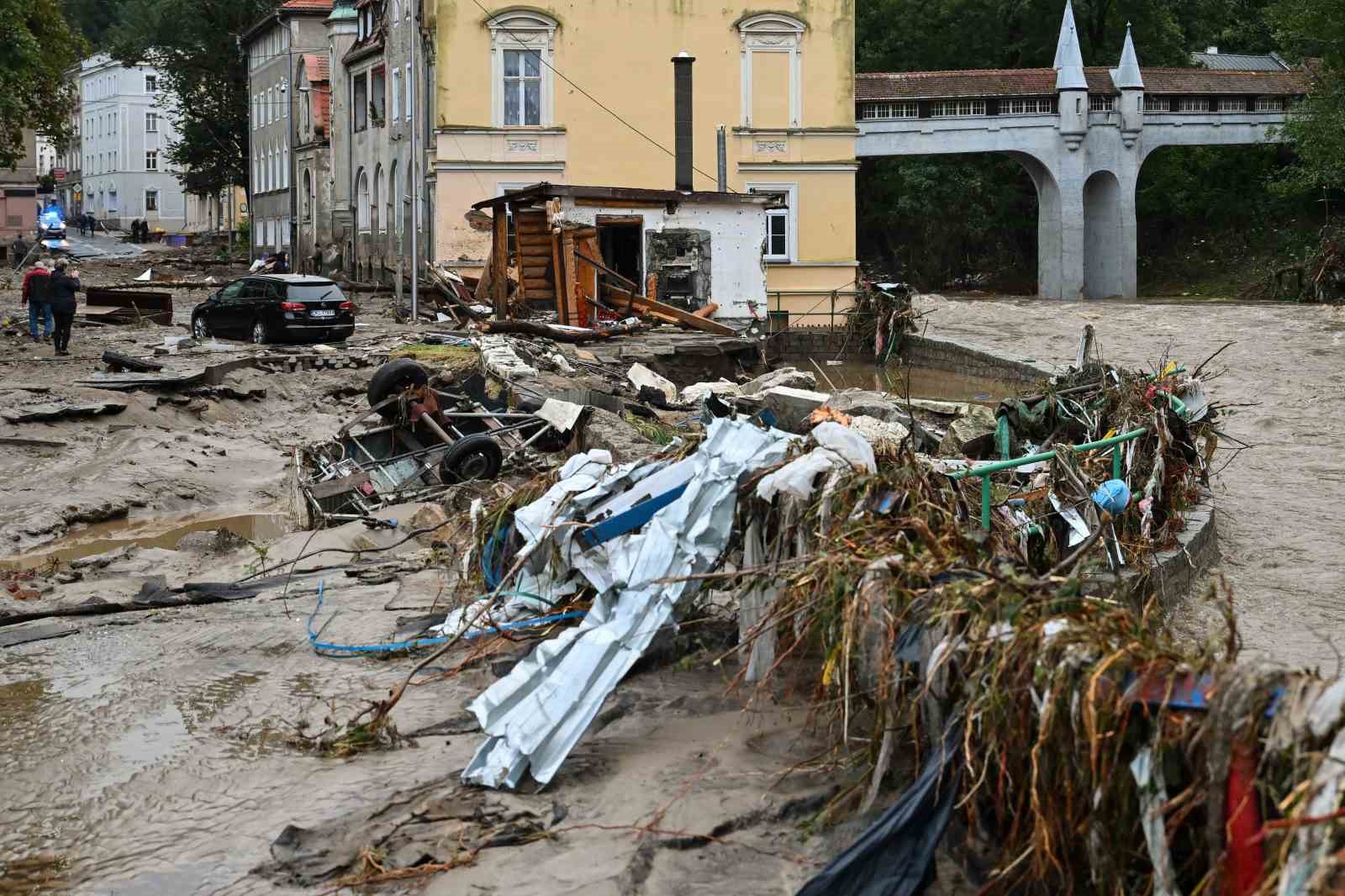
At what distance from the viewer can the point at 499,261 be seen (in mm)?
31062

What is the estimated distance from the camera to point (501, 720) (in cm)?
704

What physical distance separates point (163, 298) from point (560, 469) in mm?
28879

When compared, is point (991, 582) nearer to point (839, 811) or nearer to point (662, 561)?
point (839, 811)

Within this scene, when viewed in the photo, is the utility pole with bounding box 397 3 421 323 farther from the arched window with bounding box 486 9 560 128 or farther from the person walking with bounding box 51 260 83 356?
the person walking with bounding box 51 260 83 356

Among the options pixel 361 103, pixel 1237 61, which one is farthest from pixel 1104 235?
pixel 361 103

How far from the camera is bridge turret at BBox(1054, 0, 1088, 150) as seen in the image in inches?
1764

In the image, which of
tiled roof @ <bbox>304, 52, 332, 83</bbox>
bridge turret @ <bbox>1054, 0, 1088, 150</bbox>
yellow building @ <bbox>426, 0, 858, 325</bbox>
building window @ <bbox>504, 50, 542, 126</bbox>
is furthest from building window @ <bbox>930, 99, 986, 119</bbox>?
tiled roof @ <bbox>304, 52, 332, 83</bbox>

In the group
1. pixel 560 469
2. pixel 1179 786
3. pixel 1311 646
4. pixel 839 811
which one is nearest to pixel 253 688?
pixel 560 469

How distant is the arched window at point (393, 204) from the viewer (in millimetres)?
43250

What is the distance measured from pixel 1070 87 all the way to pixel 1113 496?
36901 mm

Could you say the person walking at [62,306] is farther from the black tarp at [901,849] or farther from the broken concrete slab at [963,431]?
the black tarp at [901,849]

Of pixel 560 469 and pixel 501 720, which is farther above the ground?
pixel 560 469

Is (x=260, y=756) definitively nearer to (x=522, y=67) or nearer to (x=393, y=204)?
(x=522, y=67)

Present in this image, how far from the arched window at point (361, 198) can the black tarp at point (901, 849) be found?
146 ft
